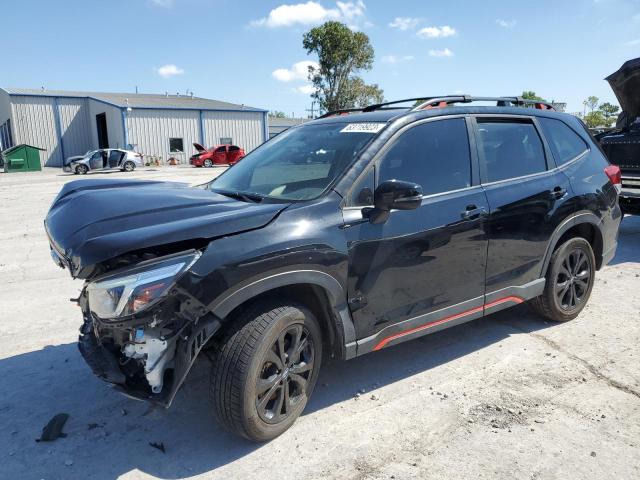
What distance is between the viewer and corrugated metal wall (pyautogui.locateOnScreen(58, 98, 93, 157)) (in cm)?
4028

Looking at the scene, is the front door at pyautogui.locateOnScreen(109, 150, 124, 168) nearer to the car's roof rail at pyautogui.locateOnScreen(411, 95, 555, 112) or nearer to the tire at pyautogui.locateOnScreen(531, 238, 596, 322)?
the car's roof rail at pyautogui.locateOnScreen(411, 95, 555, 112)

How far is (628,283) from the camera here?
580 centimetres

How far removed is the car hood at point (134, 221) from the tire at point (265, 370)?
52cm

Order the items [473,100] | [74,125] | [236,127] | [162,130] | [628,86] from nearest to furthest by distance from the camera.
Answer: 1. [473,100]
2. [628,86]
3. [162,130]
4. [74,125]
5. [236,127]

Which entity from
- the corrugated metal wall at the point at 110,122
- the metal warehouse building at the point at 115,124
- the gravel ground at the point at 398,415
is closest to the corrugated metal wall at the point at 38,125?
the metal warehouse building at the point at 115,124

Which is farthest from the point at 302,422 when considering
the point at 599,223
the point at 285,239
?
the point at 599,223

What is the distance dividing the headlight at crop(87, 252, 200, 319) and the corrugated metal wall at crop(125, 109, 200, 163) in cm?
3777

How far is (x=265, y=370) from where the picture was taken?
286 cm

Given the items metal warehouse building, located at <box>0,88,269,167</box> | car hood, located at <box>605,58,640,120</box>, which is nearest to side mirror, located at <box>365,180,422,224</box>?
car hood, located at <box>605,58,640,120</box>

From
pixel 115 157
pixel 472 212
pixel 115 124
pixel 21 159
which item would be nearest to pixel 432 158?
pixel 472 212

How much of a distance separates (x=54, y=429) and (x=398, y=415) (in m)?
2.11

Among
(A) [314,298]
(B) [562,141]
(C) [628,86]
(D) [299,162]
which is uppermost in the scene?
(C) [628,86]

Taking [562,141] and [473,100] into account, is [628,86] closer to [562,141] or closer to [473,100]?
[562,141]

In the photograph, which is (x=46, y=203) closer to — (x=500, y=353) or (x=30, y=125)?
(x=500, y=353)
